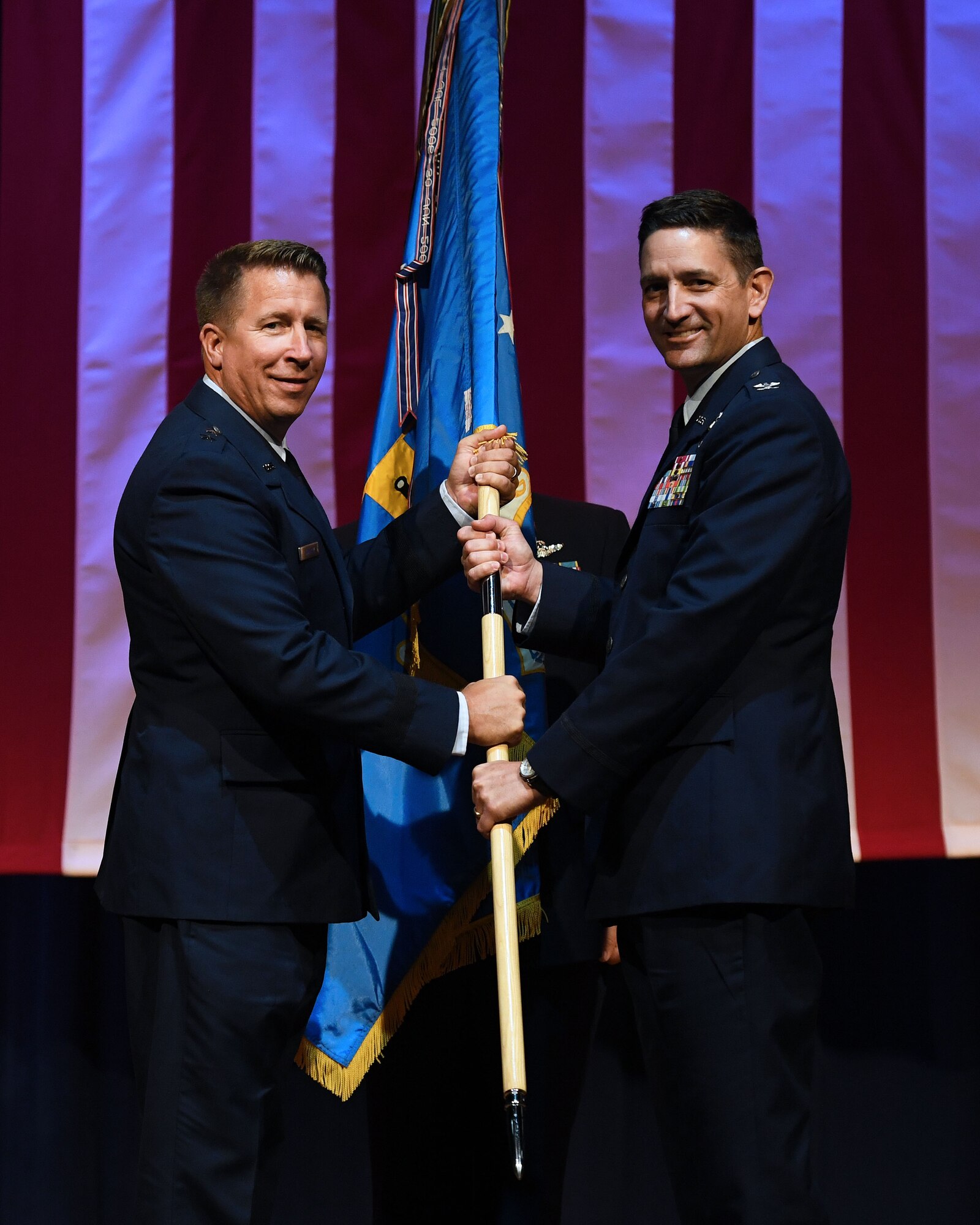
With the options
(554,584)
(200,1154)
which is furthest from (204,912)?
(554,584)

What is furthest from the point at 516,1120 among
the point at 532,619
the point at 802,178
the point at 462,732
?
the point at 802,178

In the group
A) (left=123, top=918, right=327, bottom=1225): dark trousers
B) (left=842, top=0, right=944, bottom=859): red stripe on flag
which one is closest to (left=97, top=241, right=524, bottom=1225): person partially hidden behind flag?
(left=123, top=918, right=327, bottom=1225): dark trousers

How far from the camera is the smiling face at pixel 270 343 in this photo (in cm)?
181

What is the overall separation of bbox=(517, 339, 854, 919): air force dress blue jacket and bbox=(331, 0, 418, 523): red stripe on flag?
114 centimetres

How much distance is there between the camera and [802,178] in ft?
8.73

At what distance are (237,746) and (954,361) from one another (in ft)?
5.75

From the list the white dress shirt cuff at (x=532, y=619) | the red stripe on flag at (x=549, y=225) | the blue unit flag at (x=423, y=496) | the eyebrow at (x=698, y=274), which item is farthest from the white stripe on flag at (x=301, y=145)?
the eyebrow at (x=698, y=274)

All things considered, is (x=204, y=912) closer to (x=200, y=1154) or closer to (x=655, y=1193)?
(x=200, y=1154)

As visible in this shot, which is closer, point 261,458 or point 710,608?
point 710,608

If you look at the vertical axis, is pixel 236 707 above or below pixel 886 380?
below

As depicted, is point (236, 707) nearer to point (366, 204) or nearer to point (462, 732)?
point (462, 732)

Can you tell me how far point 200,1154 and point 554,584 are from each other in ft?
3.16

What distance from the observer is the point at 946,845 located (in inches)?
98.2

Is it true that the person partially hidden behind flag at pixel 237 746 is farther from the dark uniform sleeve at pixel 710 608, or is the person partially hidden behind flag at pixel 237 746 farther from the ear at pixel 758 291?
the ear at pixel 758 291
